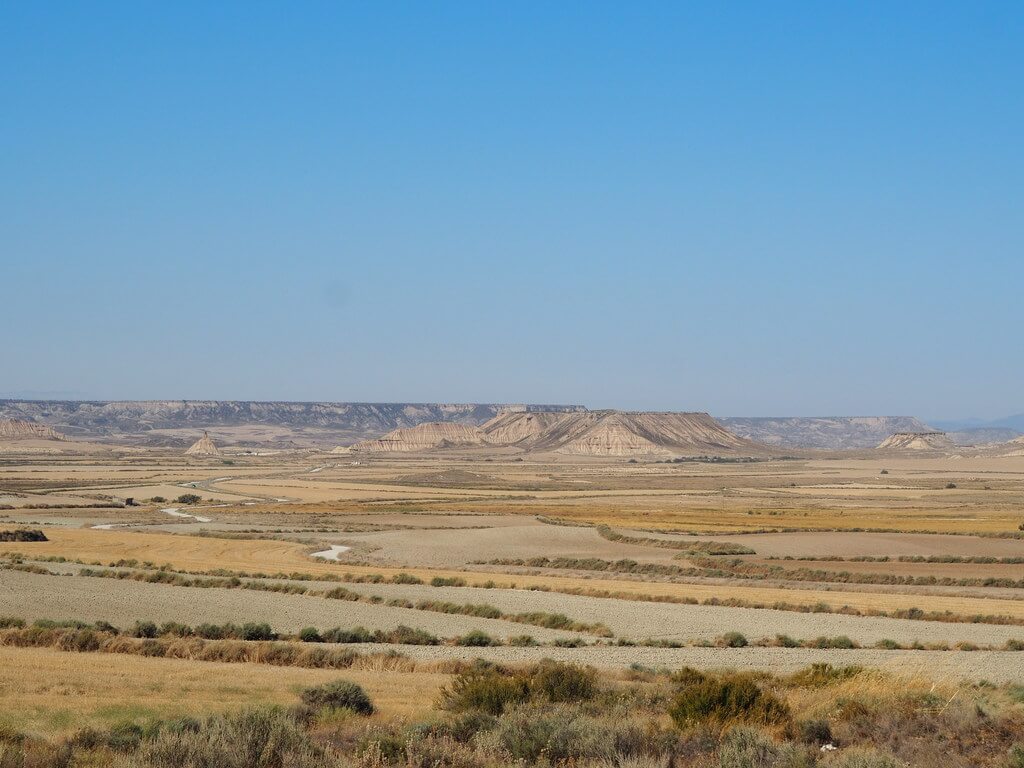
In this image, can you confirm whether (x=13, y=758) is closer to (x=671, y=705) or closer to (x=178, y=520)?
(x=671, y=705)

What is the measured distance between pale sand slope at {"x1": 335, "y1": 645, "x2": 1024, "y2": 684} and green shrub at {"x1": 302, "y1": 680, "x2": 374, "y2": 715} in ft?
17.0

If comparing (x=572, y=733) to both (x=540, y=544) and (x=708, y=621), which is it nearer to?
(x=708, y=621)

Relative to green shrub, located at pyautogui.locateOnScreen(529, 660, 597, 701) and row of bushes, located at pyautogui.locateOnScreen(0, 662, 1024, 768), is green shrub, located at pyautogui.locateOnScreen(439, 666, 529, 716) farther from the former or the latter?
green shrub, located at pyautogui.locateOnScreen(529, 660, 597, 701)

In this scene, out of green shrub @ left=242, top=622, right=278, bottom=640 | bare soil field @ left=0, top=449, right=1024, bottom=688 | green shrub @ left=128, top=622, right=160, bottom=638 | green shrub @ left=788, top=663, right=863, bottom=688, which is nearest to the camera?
green shrub @ left=788, top=663, right=863, bottom=688

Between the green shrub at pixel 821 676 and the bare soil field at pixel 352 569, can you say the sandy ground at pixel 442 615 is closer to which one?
the bare soil field at pixel 352 569

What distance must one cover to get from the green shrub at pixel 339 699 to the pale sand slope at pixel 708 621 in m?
10.6

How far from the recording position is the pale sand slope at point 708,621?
22.7m

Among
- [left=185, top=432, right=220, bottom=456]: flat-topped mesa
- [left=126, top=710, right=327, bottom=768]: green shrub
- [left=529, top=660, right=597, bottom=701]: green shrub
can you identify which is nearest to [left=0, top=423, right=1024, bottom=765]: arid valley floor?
[left=529, top=660, right=597, bottom=701]: green shrub

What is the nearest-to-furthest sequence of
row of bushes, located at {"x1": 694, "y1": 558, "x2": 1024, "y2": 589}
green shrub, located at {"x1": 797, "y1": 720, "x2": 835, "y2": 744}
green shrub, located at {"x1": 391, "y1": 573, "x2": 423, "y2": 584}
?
green shrub, located at {"x1": 797, "y1": 720, "x2": 835, "y2": 744}, green shrub, located at {"x1": 391, "y1": 573, "x2": 423, "y2": 584}, row of bushes, located at {"x1": 694, "y1": 558, "x2": 1024, "y2": 589}

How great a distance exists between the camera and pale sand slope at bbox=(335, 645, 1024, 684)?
55.8 ft

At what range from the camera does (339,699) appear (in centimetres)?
1206

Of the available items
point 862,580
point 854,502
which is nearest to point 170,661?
→ point 862,580

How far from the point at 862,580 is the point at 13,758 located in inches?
1224

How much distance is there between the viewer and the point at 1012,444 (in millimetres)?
199875
